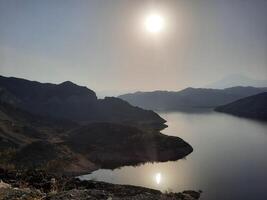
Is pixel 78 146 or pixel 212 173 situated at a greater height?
pixel 78 146

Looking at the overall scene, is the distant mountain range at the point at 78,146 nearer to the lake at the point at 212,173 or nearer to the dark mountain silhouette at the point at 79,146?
the dark mountain silhouette at the point at 79,146

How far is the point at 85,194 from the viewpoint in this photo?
66.0ft

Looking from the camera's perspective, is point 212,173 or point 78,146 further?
point 78,146

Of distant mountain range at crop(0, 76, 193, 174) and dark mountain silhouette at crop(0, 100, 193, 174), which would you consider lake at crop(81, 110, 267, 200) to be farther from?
dark mountain silhouette at crop(0, 100, 193, 174)

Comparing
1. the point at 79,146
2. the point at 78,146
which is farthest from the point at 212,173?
the point at 78,146

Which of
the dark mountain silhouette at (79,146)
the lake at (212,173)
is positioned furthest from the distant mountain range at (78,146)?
the lake at (212,173)

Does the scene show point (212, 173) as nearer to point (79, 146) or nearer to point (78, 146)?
point (79, 146)

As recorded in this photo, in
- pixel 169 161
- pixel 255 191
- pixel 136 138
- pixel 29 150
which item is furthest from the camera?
pixel 136 138

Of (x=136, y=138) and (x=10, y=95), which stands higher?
(x=10, y=95)

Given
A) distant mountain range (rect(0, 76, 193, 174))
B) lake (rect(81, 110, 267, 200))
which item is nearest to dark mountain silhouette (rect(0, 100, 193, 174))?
distant mountain range (rect(0, 76, 193, 174))

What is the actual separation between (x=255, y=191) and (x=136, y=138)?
62.0 metres

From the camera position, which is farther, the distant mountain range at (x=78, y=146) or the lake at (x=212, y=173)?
the distant mountain range at (x=78, y=146)

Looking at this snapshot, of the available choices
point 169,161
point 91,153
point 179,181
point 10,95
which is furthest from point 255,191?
point 10,95

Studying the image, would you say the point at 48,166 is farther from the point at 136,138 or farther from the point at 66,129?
the point at 66,129
